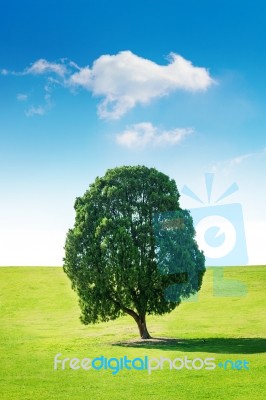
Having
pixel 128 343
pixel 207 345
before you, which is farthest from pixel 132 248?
pixel 207 345

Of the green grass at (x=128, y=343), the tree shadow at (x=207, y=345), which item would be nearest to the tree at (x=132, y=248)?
the tree shadow at (x=207, y=345)

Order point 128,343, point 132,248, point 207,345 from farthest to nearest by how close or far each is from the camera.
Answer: point 128,343 → point 132,248 → point 207,345

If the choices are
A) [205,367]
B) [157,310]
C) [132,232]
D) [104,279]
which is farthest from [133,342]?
[205,367]

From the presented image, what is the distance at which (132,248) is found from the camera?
1480 inches

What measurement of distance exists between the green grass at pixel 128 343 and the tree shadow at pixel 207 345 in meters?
0.07

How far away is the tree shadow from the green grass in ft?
0.24

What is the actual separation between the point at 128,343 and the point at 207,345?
620cm

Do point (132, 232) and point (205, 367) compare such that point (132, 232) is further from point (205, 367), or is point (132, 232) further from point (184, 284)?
point (205, 367)

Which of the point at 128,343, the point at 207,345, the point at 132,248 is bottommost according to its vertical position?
the point at 207,345

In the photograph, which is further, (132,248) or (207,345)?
(132,248)

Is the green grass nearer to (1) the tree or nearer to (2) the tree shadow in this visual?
(2) the tree shadow

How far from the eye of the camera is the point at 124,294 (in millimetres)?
38906

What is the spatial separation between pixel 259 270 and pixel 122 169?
5500 cm

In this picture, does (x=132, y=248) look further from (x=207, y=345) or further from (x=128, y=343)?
(x=207, y=345)
